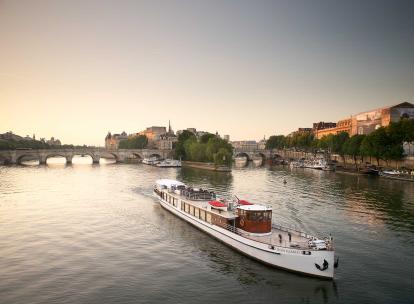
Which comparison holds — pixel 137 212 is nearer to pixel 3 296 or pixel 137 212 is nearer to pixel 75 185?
pixel 3 296

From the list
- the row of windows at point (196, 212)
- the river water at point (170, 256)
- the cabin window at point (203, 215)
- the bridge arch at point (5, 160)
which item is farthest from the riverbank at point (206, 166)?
the cabin window at point (203, 215)

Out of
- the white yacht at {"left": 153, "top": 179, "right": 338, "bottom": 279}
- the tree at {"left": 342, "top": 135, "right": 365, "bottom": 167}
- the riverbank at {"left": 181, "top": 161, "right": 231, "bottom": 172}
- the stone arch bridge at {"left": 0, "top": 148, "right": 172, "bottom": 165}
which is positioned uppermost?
the tree at {"left": 342, "top": 135, "right": 365, "bottom": 167}

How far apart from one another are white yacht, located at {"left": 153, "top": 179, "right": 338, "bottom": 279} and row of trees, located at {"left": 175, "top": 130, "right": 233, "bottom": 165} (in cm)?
7903

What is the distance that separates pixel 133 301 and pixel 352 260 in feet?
62.4

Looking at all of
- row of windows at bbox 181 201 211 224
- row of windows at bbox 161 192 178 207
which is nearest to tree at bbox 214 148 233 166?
Answer: row of windows at bbox 161 192 178 207

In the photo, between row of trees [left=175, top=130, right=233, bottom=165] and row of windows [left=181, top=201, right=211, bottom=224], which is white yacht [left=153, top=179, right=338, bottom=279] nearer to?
row of windows [left=181, top=201, right=211, bottom=224]

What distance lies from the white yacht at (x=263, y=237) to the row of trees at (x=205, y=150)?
79.0 meters

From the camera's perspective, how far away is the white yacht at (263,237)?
93.7 ft

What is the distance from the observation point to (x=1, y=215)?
50906 mm

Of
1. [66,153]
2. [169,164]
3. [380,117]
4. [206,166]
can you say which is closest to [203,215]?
[206,166]

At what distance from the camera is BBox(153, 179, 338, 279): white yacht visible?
2856 centimetres

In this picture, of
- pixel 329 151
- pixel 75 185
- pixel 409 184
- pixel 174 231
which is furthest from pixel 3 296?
pixel 329 151

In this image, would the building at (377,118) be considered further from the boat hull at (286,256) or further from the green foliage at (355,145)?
the boat hull at (286,256)

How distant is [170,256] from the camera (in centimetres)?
3434
